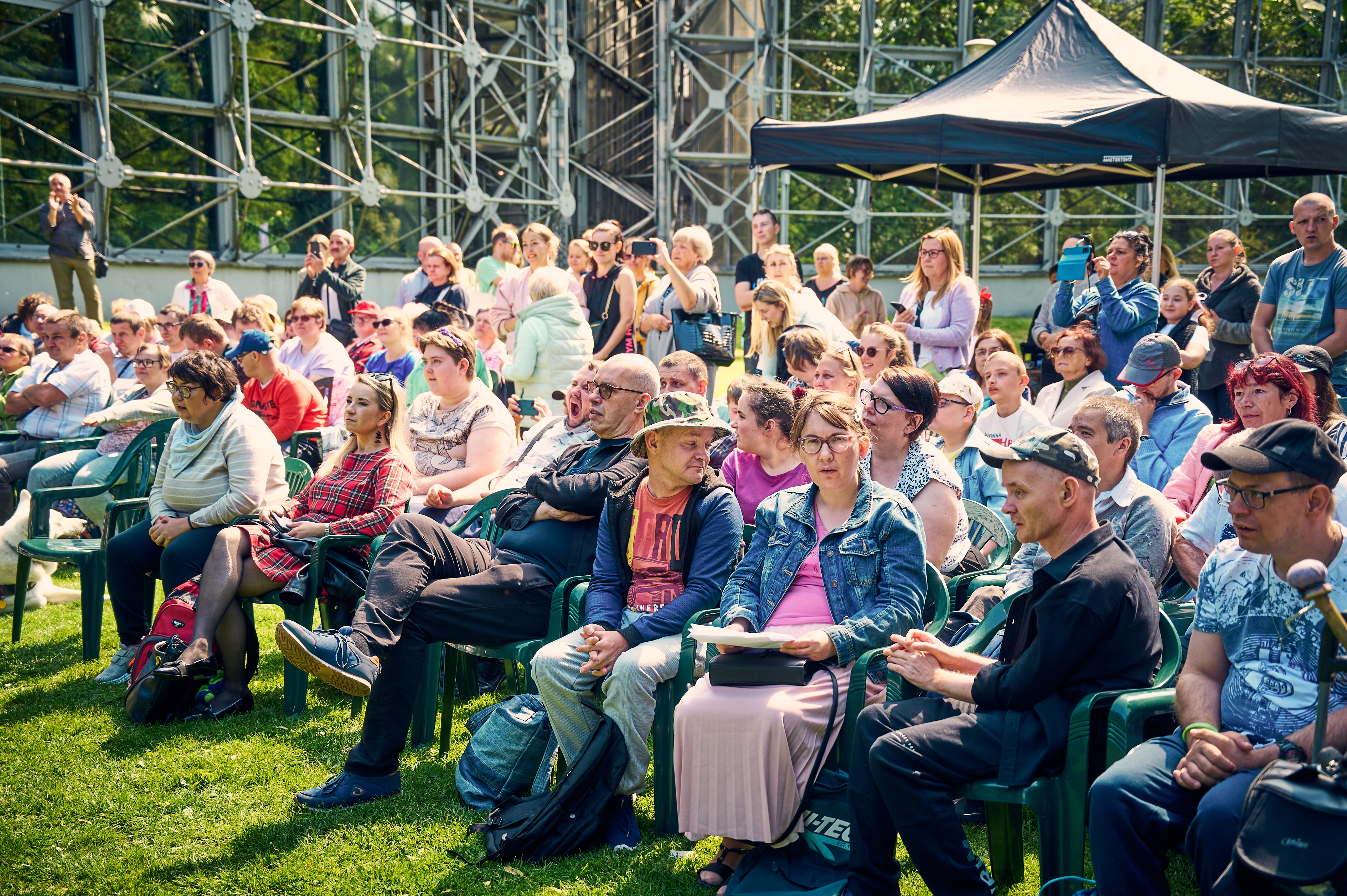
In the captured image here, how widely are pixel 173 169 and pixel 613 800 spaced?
12.3 m

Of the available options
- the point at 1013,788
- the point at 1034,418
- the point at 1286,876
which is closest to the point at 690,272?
the point at 1034,418

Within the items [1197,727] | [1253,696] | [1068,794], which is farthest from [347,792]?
[1253,696]

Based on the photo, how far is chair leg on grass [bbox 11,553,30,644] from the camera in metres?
5.71

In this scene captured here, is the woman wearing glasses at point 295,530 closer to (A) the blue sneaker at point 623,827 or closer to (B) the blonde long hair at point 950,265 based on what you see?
(A) the blue sneaker at point 623,827

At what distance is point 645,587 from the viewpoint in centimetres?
386

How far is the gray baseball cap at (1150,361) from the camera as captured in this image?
A: 4.63m

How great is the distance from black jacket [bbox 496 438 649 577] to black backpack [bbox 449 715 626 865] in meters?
0.79

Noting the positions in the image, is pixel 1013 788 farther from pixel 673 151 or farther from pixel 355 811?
pixel 673 151

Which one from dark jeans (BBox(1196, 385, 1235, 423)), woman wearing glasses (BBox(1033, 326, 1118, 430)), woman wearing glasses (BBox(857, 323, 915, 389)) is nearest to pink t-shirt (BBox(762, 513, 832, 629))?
woman wearing glasses (BBox(857, 323, 915, 389))

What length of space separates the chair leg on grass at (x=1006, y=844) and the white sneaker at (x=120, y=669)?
385 cm

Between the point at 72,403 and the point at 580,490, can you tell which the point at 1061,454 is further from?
the point at 72,403

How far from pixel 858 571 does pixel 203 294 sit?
8.24m

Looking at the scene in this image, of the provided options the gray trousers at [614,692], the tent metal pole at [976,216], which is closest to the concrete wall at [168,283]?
the tent metal pole at [976,216]

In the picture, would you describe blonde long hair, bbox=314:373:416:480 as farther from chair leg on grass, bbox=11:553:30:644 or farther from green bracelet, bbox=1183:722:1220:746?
green bracelet, bbox=1183:722:1220:746
